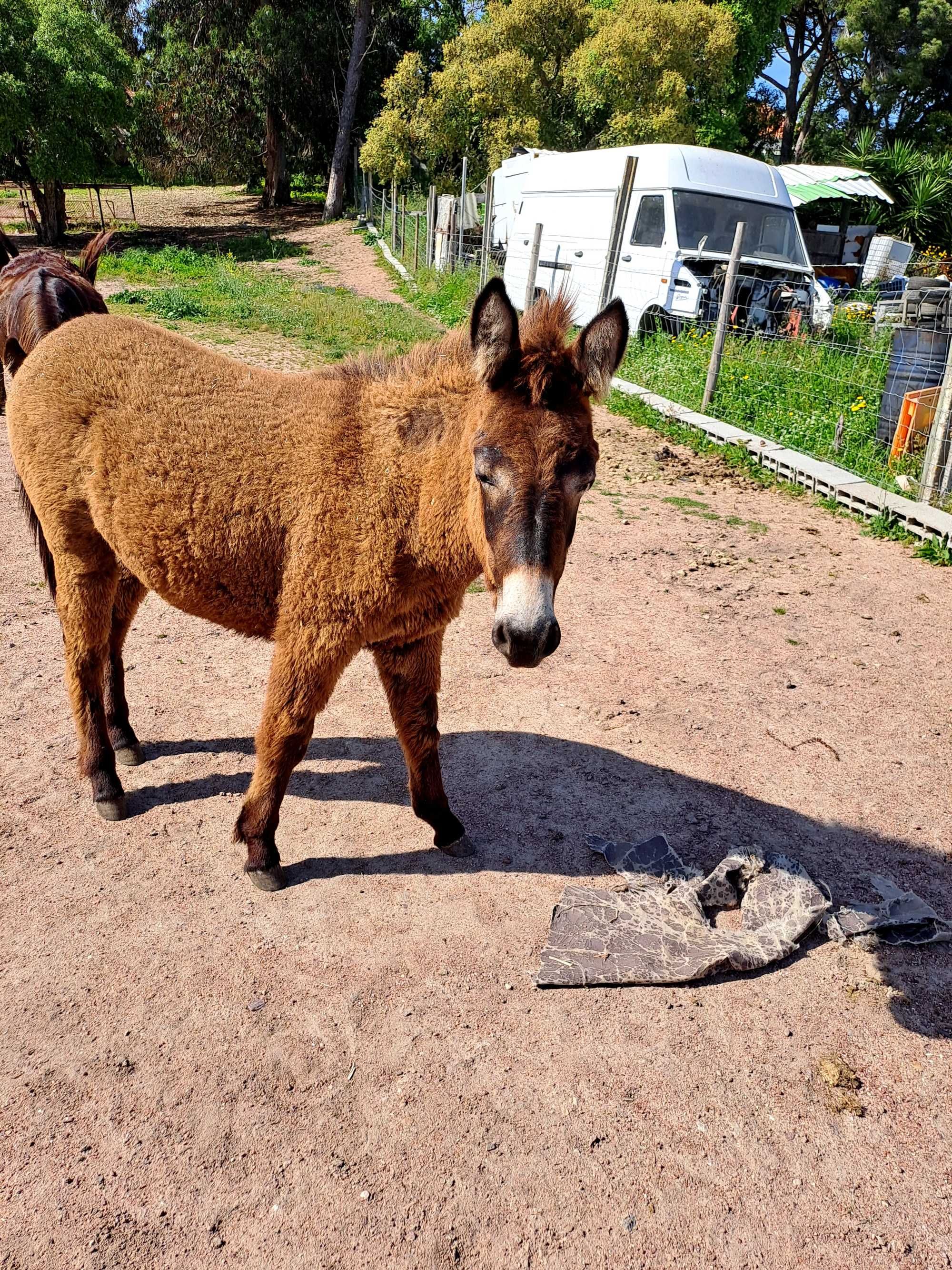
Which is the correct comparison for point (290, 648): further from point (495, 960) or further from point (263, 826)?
point (495, 960)

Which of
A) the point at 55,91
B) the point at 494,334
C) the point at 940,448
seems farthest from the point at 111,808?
the point at 55,91

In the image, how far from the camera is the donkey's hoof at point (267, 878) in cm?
336

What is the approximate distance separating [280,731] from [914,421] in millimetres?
7495

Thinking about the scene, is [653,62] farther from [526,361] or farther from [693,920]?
[693,920]

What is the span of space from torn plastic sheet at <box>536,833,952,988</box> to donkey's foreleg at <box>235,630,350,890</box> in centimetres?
121

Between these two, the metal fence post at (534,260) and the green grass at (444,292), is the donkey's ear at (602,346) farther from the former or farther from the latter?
the green grass at (444,292)

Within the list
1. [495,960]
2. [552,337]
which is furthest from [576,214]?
[495,960]

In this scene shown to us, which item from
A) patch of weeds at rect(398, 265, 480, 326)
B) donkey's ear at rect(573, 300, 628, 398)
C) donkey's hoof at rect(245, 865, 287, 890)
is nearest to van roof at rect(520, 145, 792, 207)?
patch of weeds at rect(398, 265, 480, 326)

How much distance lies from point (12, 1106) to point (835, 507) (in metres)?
7.88

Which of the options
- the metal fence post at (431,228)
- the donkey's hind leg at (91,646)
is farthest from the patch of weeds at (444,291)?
the donkey's hind leg at (91,646)

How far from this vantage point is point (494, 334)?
2623 mm

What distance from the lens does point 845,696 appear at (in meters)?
5.01

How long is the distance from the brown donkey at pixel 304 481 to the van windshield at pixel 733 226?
1109cm

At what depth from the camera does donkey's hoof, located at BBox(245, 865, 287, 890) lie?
3.36 metres
